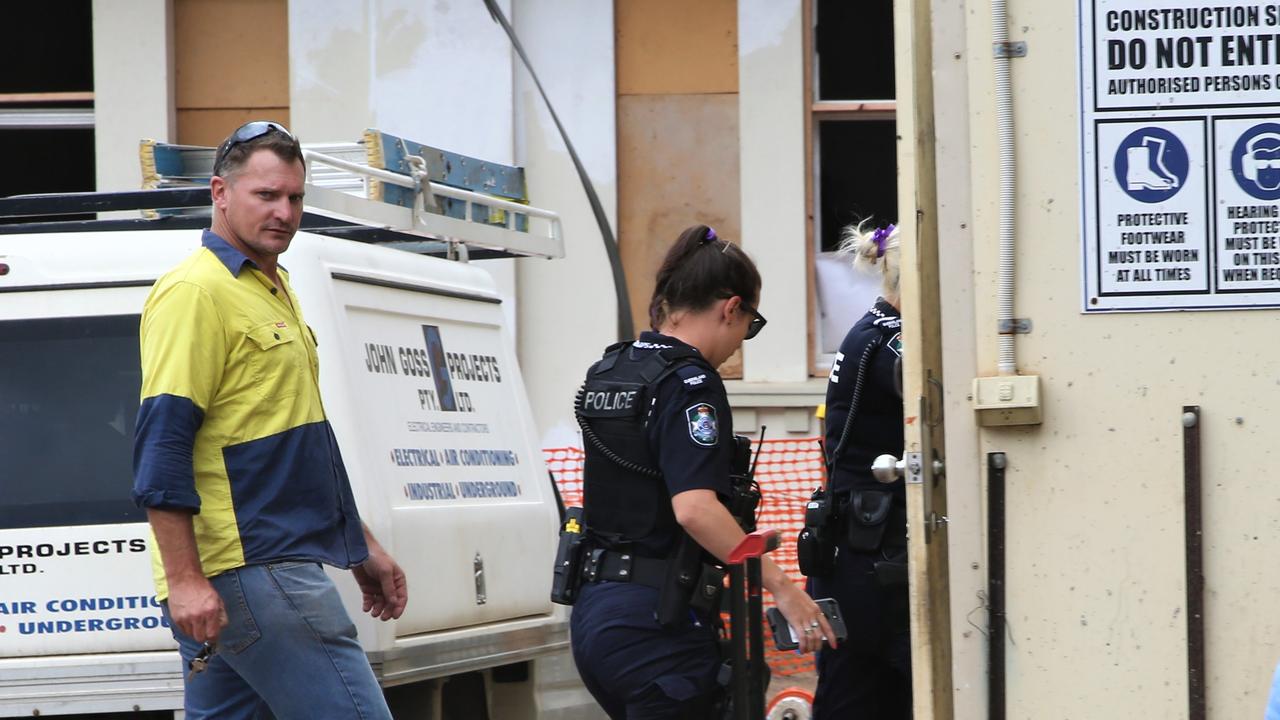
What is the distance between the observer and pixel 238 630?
3740mm

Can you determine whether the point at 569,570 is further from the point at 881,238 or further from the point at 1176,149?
the point at 1176,149

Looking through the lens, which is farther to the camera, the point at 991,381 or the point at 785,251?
the point at 785,251

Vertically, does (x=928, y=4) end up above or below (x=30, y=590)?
above

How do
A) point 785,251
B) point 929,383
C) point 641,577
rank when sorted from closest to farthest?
point 929,383
point 641,577
point 785,251

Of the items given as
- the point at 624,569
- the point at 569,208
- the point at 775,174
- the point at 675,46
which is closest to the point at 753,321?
the point at 624,569

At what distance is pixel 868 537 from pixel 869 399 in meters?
0.41

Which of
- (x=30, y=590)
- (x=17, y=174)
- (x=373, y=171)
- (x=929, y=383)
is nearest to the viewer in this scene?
(x=929, y=383)

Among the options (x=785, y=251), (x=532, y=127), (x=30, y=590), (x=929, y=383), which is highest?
(x=532, y=127)

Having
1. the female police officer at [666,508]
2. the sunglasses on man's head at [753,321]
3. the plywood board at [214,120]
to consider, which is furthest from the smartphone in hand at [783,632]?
the plywood board at [214,120]

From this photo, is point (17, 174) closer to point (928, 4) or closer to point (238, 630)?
point (238, 630)

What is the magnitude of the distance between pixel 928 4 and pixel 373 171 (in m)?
2.54

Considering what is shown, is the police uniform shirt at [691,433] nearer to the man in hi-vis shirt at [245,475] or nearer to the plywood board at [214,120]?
the man in hi-vis shirt at [245,475]

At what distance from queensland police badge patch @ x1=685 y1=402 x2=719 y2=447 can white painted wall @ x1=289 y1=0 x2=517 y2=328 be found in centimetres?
646

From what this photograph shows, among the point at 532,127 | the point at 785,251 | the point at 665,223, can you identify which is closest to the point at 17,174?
the point at 532,127
